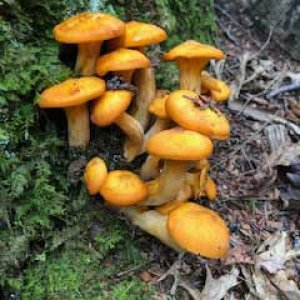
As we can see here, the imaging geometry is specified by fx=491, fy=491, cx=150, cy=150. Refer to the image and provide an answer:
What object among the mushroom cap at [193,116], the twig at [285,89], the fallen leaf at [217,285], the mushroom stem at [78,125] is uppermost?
the mushroom cap at [193,116]

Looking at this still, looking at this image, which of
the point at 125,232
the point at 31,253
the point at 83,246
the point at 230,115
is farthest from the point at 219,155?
the point at 31,253

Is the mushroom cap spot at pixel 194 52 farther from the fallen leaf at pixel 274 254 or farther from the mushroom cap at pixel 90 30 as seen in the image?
the fallen leaf at pixel 274 254

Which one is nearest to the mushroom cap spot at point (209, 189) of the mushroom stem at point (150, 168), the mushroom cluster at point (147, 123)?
the mushroom cluster at point (147, 123)

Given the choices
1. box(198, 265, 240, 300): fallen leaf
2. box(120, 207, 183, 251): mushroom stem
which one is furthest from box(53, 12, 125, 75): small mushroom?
box(198, 265, 240, 300): fallen leaf

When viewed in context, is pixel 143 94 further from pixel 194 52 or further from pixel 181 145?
pixel 181 145

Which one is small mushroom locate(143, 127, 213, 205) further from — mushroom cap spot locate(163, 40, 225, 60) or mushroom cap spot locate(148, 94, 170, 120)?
mushroom cap spot locate(163, 40, 225, 60)

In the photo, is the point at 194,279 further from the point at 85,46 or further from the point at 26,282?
the point at 85,46

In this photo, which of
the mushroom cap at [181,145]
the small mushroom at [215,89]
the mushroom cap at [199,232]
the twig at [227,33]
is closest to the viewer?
the mushroom cap at [181,145]
